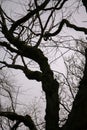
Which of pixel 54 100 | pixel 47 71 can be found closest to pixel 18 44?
pixel 47 71

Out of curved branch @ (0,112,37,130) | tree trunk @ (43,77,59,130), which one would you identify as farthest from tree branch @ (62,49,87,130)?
curved branch @ (0,112,37,130)

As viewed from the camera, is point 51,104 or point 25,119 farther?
point 25,119

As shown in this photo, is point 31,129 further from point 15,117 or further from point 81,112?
point 81,112

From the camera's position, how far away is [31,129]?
291 cm

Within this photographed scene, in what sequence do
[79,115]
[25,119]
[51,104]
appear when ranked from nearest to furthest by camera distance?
[79,115] → [51,104] → [25,119]

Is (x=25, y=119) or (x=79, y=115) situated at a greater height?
(x=79, y=115)

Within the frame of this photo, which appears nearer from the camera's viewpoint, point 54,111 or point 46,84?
point 54,111

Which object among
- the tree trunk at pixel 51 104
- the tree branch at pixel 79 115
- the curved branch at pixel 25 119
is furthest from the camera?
the curved branch at pixel 25 119

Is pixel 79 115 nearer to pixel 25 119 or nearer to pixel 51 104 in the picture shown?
pixel 51 104

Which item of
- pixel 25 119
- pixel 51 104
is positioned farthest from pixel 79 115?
pixel 25 119

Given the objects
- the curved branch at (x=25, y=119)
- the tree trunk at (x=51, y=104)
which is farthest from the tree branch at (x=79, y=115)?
the curved branch at (x=25, y=119)

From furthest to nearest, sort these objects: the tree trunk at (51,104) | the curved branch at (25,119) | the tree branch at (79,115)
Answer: the curved branch at (25,119) < the tree trunk at (51,104) < the tree branch at (79,115)

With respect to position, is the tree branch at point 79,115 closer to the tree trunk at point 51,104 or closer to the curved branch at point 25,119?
the tree trunk at point 51,104

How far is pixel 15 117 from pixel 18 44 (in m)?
1.28
